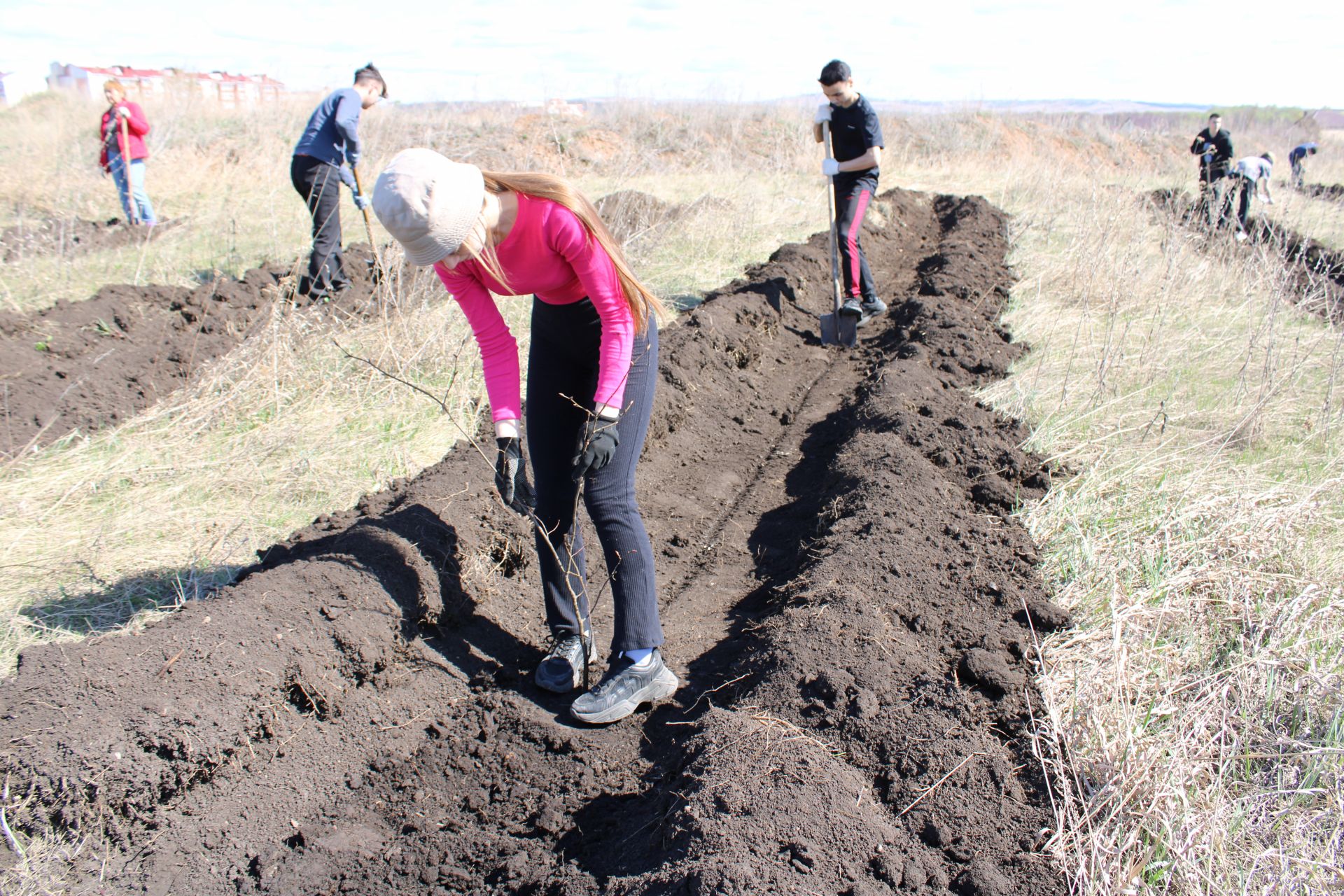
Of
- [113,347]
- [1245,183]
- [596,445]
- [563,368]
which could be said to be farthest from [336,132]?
[1245,183]

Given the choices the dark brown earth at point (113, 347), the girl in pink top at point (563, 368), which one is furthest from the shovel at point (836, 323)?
the girl in pink top at point (563, 368)

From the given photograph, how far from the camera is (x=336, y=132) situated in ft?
24.2

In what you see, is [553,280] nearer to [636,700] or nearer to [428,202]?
[428,202]

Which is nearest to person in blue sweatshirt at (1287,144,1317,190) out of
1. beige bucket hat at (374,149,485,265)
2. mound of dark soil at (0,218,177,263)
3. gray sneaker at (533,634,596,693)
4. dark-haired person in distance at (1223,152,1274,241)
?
dark-haired person in distance at (1223,152,1274,241)

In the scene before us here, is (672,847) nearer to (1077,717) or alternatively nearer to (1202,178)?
(1077,717)

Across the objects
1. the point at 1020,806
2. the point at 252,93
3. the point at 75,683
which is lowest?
the point at 1020,806

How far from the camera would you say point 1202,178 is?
14.9m

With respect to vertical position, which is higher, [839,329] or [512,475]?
[512,475]

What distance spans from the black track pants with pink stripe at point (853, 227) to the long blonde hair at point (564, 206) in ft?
→ 17.4

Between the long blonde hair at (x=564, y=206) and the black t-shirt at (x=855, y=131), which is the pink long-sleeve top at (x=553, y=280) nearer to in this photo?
the long blonde hair at (x=564, y=206)

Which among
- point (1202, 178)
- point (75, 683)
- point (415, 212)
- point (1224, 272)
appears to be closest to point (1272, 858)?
point (415, 212)

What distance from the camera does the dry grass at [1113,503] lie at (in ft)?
7.60

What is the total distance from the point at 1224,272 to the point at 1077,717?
723 centimetres

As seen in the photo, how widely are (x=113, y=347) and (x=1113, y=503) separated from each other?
6.59 metres
